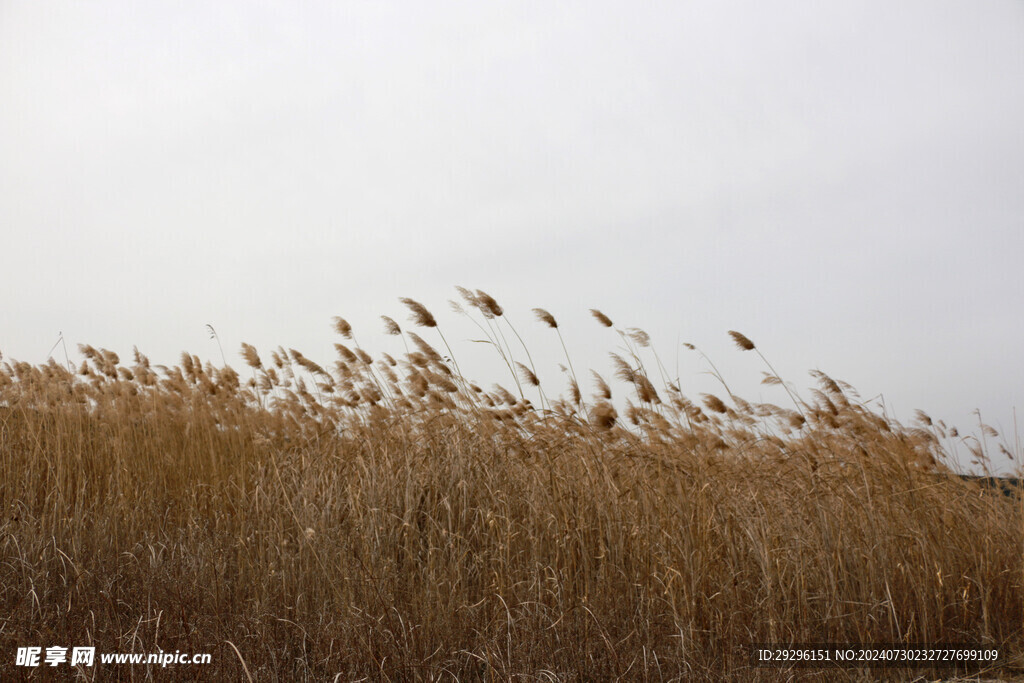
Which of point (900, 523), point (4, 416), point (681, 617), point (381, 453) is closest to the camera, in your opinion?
point (681, 617)

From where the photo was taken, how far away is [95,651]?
Answer: 9.42 ft

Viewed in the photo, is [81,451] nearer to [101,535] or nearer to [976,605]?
[101,535]

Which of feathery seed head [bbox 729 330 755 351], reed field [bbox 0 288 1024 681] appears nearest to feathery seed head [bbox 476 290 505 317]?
reed field [bbox 0 288 1024 681]

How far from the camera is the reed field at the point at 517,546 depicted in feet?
9.96

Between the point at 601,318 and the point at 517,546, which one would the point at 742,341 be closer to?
the point at 601,318

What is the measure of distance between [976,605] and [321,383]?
499 centimetres

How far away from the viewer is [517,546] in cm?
373

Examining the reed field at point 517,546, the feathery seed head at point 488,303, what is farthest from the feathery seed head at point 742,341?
the feathery seed head at point 488,303

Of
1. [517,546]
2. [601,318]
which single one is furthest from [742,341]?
[517,546]

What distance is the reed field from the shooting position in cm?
304

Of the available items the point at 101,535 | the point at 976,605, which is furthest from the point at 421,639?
the point at 976,605

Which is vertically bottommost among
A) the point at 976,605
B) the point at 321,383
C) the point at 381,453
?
the point at 976,605

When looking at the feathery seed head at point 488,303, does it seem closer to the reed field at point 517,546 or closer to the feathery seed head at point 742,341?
the reed field at point 517,546

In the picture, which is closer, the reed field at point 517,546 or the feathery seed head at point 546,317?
the reed field at point 517,546
